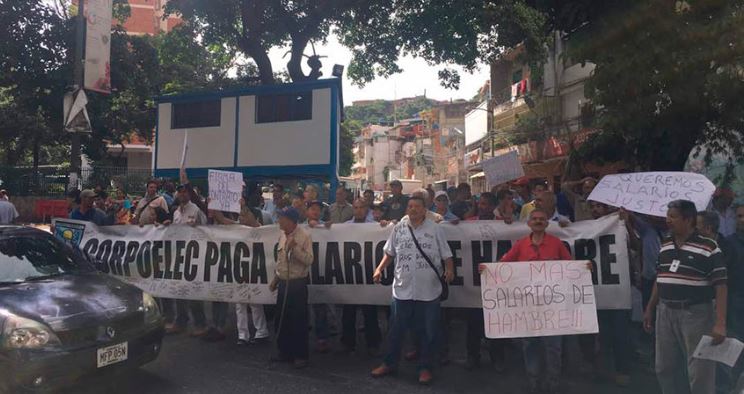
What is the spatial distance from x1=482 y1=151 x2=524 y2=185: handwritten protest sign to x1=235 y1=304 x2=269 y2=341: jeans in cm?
355

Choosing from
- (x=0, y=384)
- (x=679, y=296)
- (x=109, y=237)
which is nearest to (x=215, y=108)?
(x=109, y=237)

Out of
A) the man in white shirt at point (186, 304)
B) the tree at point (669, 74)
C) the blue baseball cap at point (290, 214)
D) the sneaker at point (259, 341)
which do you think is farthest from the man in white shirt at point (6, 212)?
the tree at point (669, 74)

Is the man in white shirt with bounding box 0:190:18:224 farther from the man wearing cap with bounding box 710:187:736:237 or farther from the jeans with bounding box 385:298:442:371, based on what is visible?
the man wearing cap with bounding box 710:187:736:237

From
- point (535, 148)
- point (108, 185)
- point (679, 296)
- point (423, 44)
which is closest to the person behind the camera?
point (679, 296)

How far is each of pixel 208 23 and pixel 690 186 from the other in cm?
1323

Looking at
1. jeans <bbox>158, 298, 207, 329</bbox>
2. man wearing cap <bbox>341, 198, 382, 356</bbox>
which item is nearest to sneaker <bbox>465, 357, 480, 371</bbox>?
man wearing cap <bbox>341, 198, 382, 356</bbox>

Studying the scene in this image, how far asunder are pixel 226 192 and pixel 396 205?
223 cm

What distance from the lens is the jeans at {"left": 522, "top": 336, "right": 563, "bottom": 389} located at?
4.95 m

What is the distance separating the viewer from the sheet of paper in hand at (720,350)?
3822 mm

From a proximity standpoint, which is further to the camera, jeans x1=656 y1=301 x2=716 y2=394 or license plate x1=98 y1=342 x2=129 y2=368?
license plate x1=98 y1=342 x2=129 y2=368

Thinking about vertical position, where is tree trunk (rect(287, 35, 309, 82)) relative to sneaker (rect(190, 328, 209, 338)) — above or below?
above

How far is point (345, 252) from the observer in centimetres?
634

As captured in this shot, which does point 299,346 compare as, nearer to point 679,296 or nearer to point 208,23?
point 679,296

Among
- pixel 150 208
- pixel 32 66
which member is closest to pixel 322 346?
pixel 150 208
